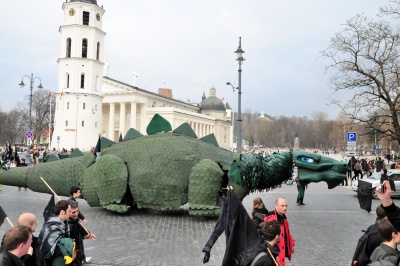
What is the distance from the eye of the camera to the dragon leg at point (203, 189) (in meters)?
8.84

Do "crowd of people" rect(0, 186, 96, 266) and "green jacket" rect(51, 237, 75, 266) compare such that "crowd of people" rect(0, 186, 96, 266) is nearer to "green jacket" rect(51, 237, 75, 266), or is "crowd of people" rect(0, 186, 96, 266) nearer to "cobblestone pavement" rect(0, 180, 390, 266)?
"green jacket" rect(51, 237, 75, 266)

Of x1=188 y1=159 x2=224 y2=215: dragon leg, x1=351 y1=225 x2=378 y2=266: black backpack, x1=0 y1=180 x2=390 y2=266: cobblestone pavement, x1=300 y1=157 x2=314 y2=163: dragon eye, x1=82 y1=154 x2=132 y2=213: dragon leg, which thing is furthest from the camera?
x1=82 y1=154 x2=132 y2=213: dragon leg

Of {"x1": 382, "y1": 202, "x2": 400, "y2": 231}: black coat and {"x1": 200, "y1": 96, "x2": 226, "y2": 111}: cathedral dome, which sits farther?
{"x1": 200, "y1": 96, "x2": 226, "y2": 111}: cathedral dome

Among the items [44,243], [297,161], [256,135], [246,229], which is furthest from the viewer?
[256,135]

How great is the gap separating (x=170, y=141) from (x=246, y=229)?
6.74 metres

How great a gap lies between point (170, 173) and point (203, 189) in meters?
0.96

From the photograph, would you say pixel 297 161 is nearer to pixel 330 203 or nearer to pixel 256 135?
pixel 330 203

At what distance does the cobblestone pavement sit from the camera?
20.6 feet

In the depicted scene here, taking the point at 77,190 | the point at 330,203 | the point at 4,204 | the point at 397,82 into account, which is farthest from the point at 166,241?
the point at 397,82

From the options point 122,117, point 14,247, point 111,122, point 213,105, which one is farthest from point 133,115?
point 14,247

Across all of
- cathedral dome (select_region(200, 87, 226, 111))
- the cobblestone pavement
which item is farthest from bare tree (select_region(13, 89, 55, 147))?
the cobblestone pavement

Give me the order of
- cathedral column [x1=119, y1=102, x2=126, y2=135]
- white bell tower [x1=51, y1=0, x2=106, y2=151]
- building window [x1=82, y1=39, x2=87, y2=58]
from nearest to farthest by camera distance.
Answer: white bell tower [x1=51, y1=0, x2=106, y2=151] < building window [x1=82, y1=39, x2=87, y2=58] < cathedral column [x1=119, y1=102, x2=126, y2=135]

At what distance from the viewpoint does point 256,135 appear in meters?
123

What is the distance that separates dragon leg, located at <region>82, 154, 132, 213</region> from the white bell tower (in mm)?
43078
